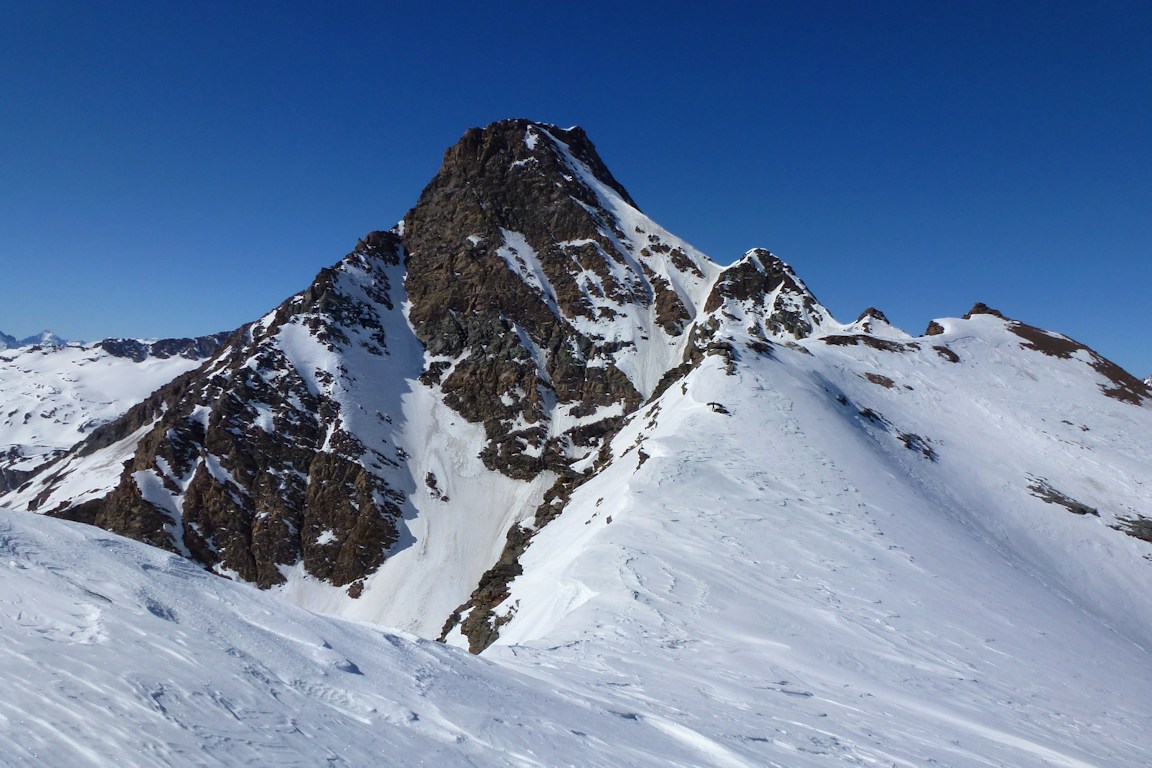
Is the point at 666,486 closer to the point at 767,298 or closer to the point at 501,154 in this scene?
the point at 767,298

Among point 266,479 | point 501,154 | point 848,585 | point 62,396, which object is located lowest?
point 62,396

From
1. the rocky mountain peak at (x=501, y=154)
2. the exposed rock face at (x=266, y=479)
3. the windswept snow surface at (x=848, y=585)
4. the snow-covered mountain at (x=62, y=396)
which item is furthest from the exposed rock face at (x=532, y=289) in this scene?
the snow-covered mountain at (x=62, y=396)

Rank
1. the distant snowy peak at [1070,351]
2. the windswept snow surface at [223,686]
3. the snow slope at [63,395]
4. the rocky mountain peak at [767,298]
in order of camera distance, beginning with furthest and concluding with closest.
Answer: the snow slope at [63,395]
the rocky mountain peak at [767,298]
the distant snowy peak at [1070,351]
the windswept snow surface at [223,686]

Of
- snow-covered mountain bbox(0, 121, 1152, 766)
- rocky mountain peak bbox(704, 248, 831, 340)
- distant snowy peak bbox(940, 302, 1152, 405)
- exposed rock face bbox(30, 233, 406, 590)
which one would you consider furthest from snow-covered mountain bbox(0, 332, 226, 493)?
distant snowy peak bbox(940, 302, 1152, 405)

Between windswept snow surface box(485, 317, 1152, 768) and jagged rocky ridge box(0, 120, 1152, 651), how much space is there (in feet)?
17.4

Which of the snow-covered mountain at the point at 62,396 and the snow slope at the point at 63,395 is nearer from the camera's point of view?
the snow-covered mountain at the point at 62,396

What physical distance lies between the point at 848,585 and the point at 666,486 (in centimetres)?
936

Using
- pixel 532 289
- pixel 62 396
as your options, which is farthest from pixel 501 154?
pixel 62 396

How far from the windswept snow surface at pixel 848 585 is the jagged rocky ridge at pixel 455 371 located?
5294 millimetres

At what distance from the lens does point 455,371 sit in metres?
88.9

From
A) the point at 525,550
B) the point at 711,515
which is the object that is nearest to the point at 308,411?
the point at 525,550

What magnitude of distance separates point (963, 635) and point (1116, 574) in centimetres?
2298

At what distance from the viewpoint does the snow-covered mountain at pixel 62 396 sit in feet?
472

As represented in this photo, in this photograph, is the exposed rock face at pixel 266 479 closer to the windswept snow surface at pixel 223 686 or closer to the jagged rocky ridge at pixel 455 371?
the jagged rocky ridge at pixel 455 371
